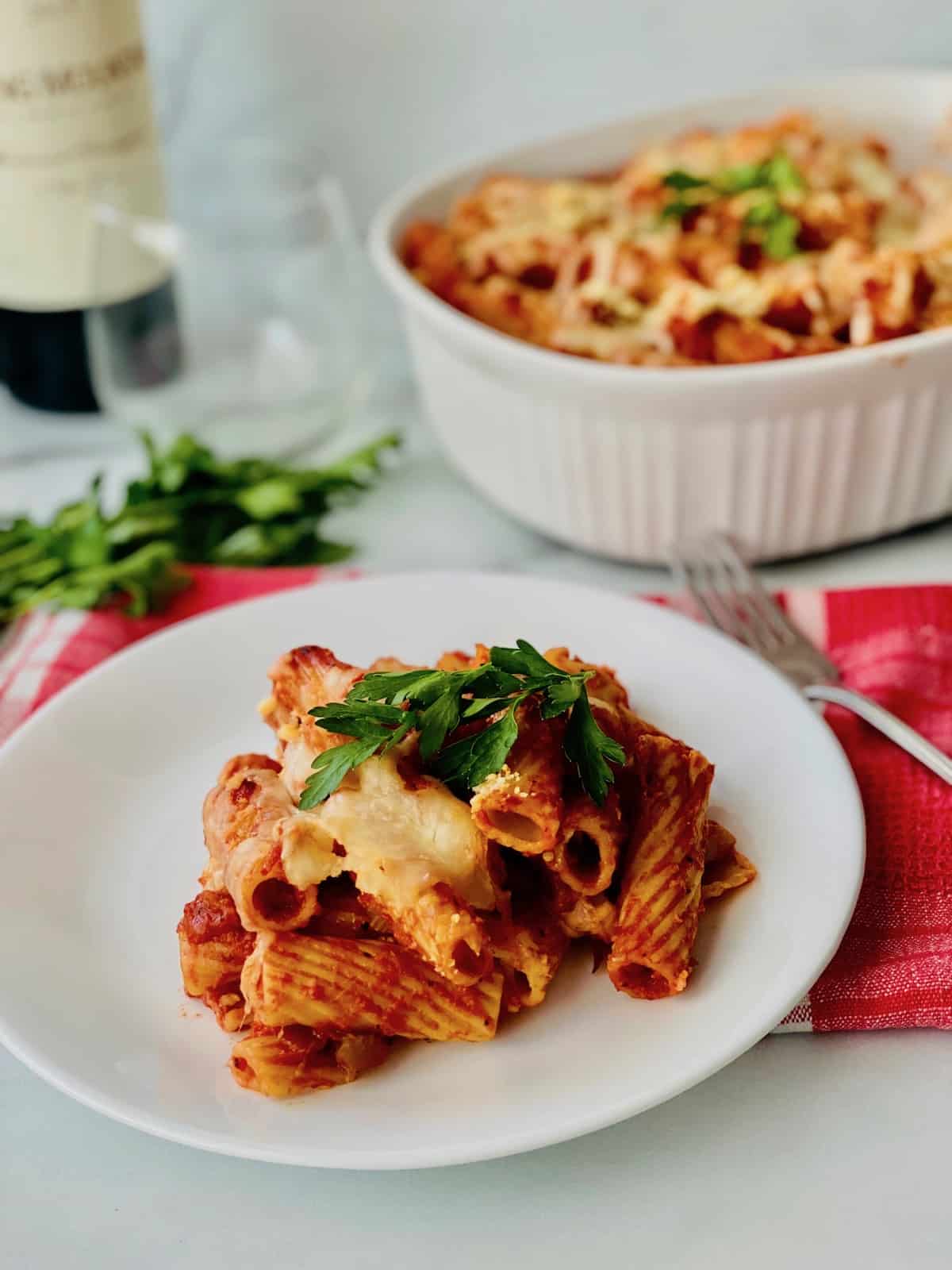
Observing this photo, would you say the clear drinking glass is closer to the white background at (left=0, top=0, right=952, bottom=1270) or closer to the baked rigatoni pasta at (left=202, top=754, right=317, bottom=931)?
the baked rigatoni pasta at (left=202, top=754, right=317, bottom=931)

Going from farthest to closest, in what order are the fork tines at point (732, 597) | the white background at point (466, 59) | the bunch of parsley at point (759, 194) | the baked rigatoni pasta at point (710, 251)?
the white background at point (466, 59) < the bunch of parsley at point (759, 194) < the baked rigatoni pasta at point (710, 251) < the fork tines at point (732, 597)

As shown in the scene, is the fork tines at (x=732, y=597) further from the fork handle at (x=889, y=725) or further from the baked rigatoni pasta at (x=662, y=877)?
the baked rigatoni pasta at (x=662, y=877)

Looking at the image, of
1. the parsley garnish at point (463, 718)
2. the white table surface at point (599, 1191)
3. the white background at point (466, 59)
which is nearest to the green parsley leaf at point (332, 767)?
the parsley garnish at point (463, 718)

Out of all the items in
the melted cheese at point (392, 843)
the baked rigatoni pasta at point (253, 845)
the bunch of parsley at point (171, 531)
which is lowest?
the bunch of parsley at point (171, 531)

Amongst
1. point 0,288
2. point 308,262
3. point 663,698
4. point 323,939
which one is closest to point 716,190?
point 308,262

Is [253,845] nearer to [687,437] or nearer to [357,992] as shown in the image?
[357,992]

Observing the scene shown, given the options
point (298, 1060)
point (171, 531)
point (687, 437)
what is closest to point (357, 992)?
Answer: point (298, 1060)

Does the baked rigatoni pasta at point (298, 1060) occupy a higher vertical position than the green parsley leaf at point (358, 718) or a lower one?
lower
